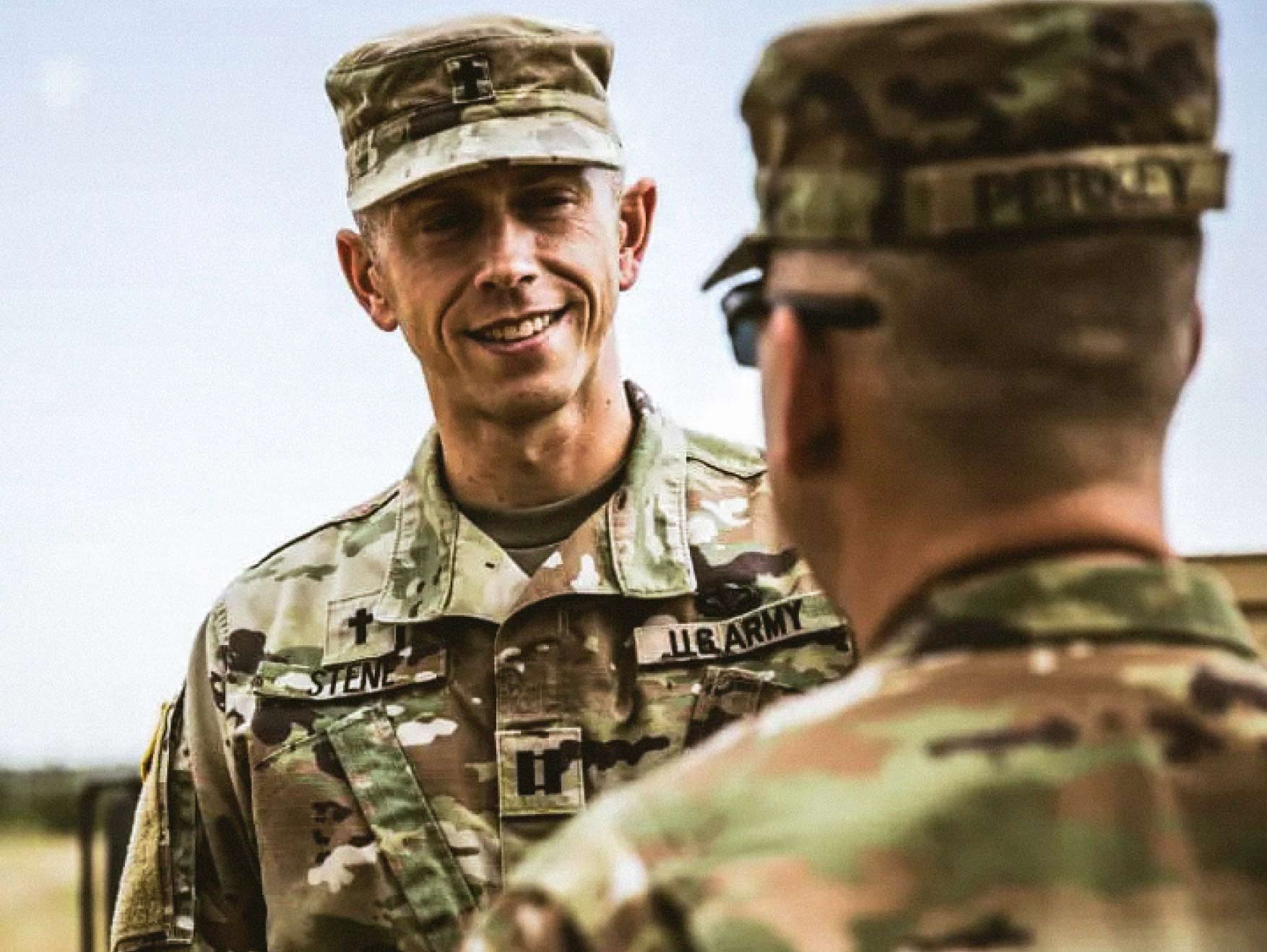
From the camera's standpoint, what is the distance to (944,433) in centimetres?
175

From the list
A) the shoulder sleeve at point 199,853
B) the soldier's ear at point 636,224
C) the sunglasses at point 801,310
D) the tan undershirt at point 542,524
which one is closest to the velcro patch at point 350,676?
the shoulder sleeve at point 199,853

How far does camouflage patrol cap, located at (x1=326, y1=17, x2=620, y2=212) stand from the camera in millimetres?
3910

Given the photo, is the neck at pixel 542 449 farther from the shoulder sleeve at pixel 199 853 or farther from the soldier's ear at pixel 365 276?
the shoulder sleeve at pixel 199 853

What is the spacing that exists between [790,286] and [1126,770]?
1.86 ft

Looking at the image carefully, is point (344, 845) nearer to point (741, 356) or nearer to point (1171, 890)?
point (741, 356)

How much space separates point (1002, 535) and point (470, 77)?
2573 mm

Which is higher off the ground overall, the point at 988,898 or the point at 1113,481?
the point at 1113,481

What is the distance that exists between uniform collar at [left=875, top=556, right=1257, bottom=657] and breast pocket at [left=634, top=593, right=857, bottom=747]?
2.03m

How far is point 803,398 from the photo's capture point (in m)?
1.85

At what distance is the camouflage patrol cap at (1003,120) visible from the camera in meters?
1.78

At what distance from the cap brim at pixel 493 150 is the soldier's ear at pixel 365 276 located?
0.55 feet

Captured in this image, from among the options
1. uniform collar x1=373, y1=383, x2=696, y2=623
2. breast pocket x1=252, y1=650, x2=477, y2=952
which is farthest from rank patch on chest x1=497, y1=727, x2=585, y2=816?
uniform collar x1=373, y1=383, x2=696, y2=623

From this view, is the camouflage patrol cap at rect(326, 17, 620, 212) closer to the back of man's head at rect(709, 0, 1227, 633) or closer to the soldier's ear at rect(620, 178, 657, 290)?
the soldier's ear at rect(620, 178, 657, 290)

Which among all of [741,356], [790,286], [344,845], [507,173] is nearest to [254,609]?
[344,845]
